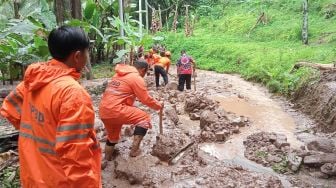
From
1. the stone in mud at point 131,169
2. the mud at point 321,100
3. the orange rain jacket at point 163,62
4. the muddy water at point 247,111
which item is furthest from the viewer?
the orange rain jacket at point 163,62

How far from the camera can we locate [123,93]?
5699mm

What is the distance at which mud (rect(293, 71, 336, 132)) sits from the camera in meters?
8.99

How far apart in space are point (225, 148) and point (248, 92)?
622 cm

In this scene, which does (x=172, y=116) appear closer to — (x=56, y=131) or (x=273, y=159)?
(x=273, y=159)

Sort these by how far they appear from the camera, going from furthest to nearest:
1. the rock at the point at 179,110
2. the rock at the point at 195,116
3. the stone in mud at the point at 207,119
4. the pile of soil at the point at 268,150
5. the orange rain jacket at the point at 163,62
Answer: the orange rain jacket at the point at 163,62
the rock at the point at 179,110
the rock at the point at 195,116
the stone in mud at the point at 207,119
the pile of soil at the point at 268,150

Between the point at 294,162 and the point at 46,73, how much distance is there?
16.2ft

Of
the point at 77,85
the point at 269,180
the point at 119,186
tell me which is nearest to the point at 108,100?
the point at 119,186

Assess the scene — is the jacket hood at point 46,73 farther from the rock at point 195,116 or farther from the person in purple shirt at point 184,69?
the person in purple shirt at point 184,69

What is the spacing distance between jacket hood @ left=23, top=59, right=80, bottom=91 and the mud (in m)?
7.23

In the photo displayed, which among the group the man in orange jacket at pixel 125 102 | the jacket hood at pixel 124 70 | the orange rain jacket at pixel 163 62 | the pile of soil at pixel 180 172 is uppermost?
the jacket hood at pixel 124 70

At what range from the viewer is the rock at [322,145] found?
7.15m

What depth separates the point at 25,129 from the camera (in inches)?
102

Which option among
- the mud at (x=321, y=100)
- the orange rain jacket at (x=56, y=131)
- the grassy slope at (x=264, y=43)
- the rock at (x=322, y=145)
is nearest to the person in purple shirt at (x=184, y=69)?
the grassy slope at (x=264, y=43)

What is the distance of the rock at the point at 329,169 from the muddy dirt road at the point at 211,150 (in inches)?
4.2
